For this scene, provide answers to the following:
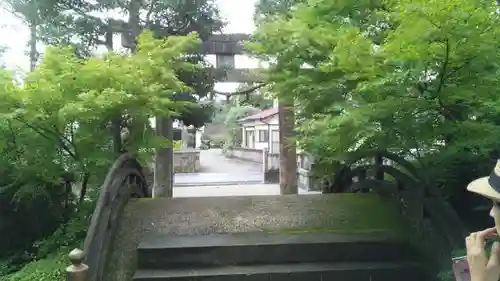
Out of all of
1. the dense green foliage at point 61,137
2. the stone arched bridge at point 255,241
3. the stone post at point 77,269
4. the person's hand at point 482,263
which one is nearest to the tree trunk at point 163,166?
the dense green foliage at point 61,137

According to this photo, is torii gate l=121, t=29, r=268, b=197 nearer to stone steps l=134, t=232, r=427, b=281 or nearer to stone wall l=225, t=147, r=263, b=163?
stone steps l=134, t=232, r=427, b=281

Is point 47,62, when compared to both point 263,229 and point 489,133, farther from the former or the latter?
point 489,133

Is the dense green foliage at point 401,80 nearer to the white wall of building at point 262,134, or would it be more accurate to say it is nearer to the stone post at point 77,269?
the stone post at point 77,269

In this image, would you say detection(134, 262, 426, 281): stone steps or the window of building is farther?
the window of building

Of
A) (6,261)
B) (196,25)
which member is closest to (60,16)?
(196,25)

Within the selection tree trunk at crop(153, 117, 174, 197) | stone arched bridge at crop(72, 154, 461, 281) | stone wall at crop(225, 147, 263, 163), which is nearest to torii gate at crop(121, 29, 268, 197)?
tree trunk at crop(153, 117, 174, 197)

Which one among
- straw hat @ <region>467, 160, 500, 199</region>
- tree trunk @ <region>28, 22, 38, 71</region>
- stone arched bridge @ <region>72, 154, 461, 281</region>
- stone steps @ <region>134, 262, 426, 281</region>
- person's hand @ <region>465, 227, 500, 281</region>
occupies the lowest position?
stone steps @ <region>134, 262, 426, 281</region>

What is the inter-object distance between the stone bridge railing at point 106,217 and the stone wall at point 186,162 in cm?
1776

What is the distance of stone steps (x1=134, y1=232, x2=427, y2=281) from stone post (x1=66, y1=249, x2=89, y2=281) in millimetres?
760

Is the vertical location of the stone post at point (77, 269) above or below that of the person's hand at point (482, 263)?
below

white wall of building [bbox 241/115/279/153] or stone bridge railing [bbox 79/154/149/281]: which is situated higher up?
white wall of building [bbox 241/115/279/153]

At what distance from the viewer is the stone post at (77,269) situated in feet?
8.98

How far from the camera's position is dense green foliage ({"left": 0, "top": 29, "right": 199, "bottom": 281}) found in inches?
159

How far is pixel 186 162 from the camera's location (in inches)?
899
